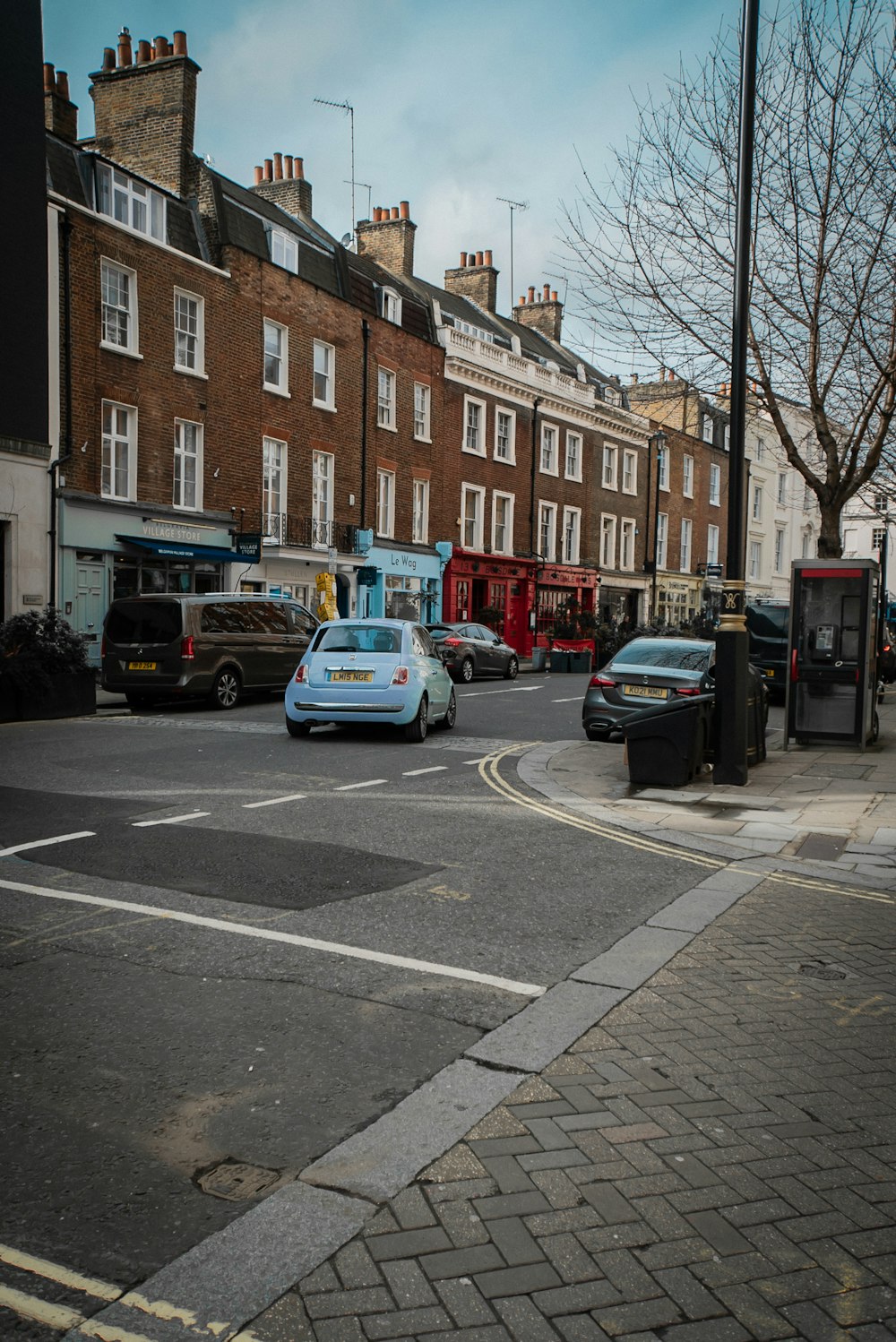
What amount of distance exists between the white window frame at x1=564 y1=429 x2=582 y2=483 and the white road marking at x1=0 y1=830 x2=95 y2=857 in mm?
38371

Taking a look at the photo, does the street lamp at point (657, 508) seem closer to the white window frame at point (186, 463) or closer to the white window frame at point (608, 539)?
the white window frame at point (608, 539)

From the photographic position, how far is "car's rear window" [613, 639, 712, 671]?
13750 mm

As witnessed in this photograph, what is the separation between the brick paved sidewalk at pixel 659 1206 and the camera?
2414 millimetres

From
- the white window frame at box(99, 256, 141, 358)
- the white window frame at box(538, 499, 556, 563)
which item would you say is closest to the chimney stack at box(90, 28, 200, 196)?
the white window frame at box(99, 256, 141, 358)

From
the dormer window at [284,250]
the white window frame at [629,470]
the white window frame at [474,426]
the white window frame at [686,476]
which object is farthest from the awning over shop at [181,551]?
the white window frame at [686,476]

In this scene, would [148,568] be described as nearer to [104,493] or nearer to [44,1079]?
[104,493]

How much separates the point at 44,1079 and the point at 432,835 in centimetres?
436

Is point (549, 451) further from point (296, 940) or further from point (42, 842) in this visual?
point (296, 940)

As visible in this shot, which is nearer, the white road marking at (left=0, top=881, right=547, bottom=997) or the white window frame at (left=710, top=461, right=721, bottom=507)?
the white road marking at (left=0, top=881, right=547, bottom=997)

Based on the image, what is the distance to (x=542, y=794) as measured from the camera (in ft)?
32.3

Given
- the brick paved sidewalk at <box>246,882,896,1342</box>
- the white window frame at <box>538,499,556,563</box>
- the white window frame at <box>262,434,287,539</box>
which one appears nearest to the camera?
the brick paved sidewalk at <box>246,882,896,1342</box>

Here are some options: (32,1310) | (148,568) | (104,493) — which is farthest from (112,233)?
(32,1310)

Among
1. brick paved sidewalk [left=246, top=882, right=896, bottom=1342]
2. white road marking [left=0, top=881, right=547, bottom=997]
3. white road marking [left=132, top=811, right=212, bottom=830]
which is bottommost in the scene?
brick paved sidewalk [left=246, top=882, right=896, bottom=1342]

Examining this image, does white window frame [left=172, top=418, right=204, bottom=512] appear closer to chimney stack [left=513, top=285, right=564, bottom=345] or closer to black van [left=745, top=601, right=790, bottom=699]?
black van [left=745, top=601, right=790, bottom=699]
